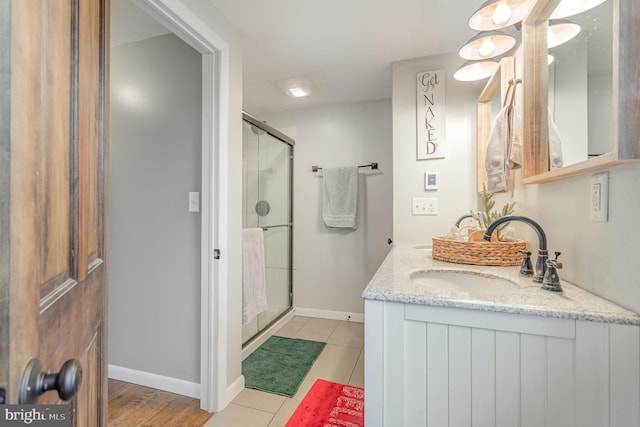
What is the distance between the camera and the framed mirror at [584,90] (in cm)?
65

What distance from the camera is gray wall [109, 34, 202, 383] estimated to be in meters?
1.69

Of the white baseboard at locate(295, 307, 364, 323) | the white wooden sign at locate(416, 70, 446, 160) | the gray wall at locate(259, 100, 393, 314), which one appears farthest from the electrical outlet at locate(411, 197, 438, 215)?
the white baseboard at locate(295, 307, 364, 323)

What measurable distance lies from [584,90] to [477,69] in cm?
81

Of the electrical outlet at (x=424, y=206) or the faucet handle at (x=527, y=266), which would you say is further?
the electrical outlet at (x=424, y=206)

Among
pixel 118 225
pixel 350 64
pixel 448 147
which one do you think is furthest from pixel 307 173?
pixel 118 225

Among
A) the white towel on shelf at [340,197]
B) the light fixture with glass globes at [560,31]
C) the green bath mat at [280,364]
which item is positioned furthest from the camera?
the white towel on shelf at [340,197]

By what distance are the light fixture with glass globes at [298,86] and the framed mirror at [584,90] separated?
1618 millimetres

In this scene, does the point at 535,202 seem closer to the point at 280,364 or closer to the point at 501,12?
the point at 501,12

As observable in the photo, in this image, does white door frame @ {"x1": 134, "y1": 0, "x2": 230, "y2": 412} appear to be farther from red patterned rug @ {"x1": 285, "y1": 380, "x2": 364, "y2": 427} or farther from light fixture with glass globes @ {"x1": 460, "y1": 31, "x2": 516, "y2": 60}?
light fixture with glass globes @ {"x1": 460, "y1": 31, "x2": 516, "y2": 60}

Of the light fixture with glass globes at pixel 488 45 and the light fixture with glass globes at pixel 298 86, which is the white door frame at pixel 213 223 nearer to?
the light fixture with glass globes at pixel 298 86

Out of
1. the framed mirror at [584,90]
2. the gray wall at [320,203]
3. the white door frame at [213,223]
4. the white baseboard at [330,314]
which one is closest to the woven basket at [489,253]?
the framed mirror at [584,90]

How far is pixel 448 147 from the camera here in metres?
2.03

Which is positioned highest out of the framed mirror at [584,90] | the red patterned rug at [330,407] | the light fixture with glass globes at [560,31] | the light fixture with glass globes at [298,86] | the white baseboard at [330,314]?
the light fixture with glass globes at [298,86]

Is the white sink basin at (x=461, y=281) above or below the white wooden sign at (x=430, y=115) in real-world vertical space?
below
